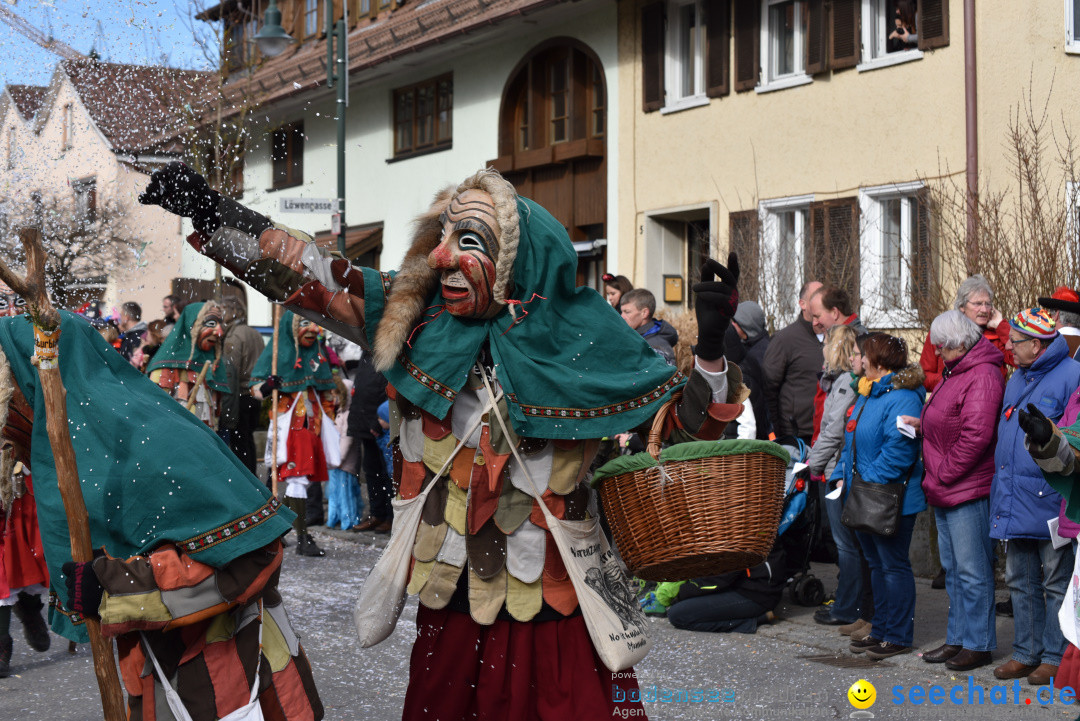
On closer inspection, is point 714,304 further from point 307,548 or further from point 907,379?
point 307,548

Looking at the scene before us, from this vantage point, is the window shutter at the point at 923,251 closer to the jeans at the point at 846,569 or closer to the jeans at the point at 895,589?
the jeans at the point at 846,569

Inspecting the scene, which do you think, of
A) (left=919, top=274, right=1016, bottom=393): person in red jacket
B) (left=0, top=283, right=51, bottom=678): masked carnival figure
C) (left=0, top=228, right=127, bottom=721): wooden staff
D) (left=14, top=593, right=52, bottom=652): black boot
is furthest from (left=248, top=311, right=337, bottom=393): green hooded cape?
Result: (left=0, top=228, right=127, bottom=721): wooden staff

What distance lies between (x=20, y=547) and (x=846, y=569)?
4.55 metres

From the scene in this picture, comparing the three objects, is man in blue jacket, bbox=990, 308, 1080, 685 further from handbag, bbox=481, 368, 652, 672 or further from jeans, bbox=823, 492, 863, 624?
handbag, bbox=481, 368, 652, 672

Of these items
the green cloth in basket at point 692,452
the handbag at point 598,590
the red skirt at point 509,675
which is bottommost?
the red skirt at point 509,675

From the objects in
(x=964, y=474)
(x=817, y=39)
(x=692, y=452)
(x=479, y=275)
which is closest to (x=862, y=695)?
(x=964, y=474)

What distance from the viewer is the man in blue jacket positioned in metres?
6.03

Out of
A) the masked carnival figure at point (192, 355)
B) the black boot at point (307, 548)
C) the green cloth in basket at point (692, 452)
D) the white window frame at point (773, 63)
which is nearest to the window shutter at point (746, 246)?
the white window frame at point (773, 63)

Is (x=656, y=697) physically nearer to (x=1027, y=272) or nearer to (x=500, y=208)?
(x=500, y=208)

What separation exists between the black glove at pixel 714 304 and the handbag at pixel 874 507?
3392 mm

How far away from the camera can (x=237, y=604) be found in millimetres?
3018

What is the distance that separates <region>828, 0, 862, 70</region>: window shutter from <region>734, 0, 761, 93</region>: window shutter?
1.18 meters

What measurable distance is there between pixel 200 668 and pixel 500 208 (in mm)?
1485

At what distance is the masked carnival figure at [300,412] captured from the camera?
1006 cm
